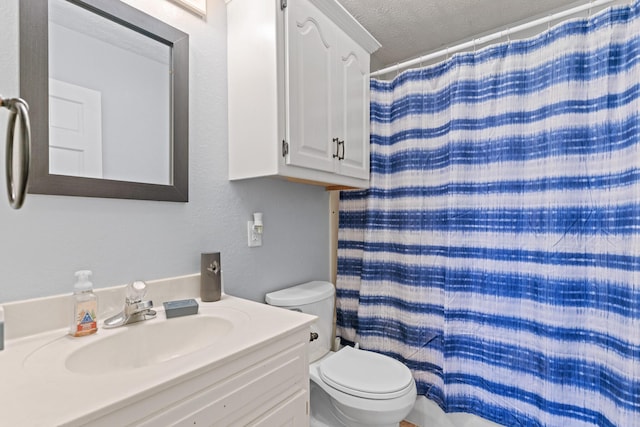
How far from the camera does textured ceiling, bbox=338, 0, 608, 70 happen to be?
1.71 metres

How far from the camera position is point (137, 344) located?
0.92 metres

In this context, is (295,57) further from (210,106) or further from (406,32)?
(406,32)

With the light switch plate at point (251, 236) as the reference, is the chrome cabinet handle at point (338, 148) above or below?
above

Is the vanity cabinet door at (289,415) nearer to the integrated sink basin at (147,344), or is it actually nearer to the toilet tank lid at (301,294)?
the integrated sink basin at (147,344)

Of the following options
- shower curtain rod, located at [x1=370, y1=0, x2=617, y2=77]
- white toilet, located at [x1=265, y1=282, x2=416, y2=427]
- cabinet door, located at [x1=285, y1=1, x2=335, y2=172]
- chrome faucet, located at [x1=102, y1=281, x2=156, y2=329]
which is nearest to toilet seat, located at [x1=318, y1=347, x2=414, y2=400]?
white toilet, located at [x1=265, y1=282, x2=416, y2=427]

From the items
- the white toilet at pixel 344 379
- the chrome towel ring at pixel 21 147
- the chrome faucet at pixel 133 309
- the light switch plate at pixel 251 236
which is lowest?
the white toilet at pixel 344 379

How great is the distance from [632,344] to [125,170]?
1881 mm

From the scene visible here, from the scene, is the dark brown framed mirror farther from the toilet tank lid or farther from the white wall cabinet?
the toilet tank lid

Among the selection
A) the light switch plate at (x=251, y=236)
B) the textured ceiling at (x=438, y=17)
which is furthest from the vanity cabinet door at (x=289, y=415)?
the textured ceiling at (x=438, y=17)

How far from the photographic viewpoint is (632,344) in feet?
3.64

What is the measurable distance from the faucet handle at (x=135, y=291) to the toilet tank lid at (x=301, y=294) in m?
0.60

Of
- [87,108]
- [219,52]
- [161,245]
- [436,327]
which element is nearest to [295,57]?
[219,52]

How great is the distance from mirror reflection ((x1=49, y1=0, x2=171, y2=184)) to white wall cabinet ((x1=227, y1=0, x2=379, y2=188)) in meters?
0.28

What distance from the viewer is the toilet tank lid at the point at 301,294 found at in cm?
146
